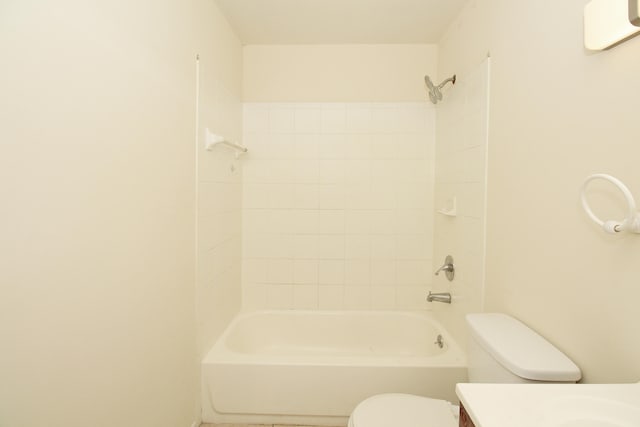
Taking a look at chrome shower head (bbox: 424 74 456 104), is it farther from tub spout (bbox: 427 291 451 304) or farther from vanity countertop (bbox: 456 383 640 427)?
vanity countertop (bbox: 456 383 640 427)

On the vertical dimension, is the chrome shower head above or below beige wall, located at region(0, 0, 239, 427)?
above

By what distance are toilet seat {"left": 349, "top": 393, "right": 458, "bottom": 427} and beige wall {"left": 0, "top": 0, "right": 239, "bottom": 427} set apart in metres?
0.81

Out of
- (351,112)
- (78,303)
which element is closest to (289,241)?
(351,112)

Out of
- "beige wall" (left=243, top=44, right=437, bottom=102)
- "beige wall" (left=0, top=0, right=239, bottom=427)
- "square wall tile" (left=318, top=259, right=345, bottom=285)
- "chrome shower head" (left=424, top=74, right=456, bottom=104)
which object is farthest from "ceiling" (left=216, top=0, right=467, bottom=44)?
"square wall tile" (left=318, top=259, right=345, bottom=285)

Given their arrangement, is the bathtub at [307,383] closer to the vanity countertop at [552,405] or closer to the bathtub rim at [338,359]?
the bathtub rim at [338,359]

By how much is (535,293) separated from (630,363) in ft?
1.25

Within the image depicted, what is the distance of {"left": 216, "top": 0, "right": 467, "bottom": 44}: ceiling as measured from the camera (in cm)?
189

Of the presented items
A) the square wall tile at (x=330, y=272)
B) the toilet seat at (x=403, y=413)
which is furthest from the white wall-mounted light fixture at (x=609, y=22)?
the square wall tile at (x=330, y=272)

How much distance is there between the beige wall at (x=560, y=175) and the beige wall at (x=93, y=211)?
4.58 feet

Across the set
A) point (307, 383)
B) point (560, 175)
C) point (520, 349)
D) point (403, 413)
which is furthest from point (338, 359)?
point (560, 175)

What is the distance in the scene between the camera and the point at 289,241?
246 centimetres

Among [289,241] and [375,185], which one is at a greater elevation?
[375,185]

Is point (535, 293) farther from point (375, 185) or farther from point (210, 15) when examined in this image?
point (210, 15)

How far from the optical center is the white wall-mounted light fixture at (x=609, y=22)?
28.4 inches
